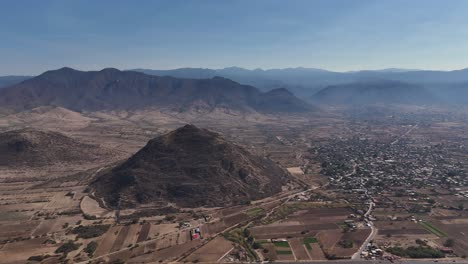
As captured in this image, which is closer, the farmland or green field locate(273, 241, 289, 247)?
the farmland

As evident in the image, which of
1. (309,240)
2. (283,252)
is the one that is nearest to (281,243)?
(283,252)

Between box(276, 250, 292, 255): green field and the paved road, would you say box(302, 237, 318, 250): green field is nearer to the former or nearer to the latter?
box(276, 250, 292, 255): green field

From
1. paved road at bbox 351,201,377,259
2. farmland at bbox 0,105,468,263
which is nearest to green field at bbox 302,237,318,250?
farmland at bbox 0,105,468,263

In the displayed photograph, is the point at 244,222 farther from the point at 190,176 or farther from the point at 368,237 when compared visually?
the point at 190,176

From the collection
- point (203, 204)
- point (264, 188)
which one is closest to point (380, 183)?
point (264, 188)

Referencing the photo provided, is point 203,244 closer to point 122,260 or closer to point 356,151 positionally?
point 122,260

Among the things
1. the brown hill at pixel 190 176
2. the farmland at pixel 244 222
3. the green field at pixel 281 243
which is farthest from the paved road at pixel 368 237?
the brown hill at pixel 190 176
